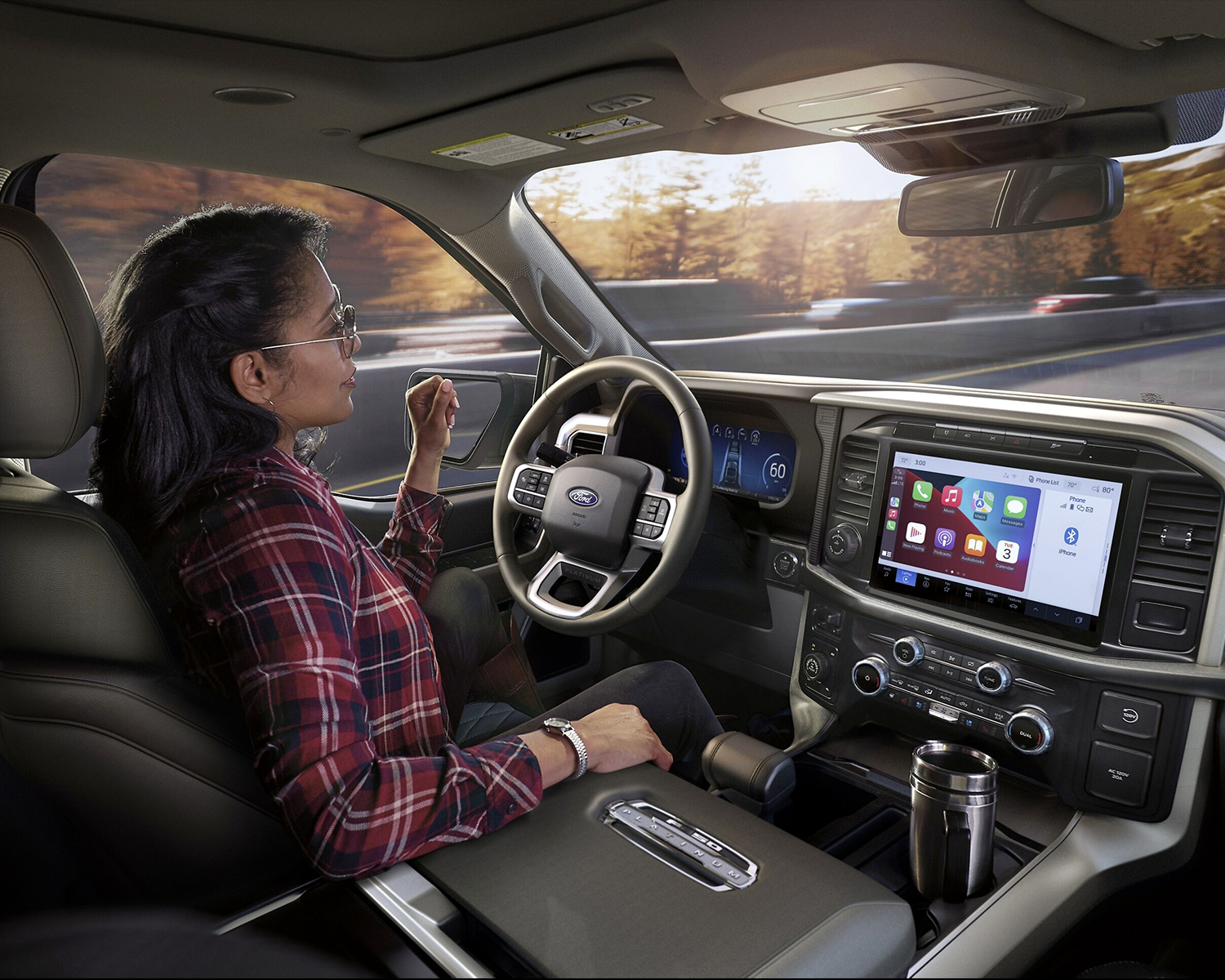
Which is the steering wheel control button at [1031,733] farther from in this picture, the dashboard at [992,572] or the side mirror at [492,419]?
the side mirror at [492,419]

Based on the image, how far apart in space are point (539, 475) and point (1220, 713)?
5.16ft

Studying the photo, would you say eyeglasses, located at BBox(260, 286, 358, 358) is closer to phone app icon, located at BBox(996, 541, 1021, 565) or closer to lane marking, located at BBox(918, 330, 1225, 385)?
phone app icon, located at BBox(996, 541, 1021, 565)

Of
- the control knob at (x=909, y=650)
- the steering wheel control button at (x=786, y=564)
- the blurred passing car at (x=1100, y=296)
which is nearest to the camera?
the control knob at (x=909, y=650)

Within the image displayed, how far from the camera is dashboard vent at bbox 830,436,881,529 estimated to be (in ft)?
6.75

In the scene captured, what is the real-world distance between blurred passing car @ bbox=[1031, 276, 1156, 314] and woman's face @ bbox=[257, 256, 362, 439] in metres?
5.12

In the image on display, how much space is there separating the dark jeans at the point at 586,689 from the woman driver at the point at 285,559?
0.09 meters

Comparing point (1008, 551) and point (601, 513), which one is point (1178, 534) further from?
point (601, 513)

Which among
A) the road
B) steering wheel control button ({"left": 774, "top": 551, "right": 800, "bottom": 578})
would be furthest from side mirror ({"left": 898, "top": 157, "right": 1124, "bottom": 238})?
steering wheel control button ({"left": 774, "top": 551, "right": 800, "bottom": 578})

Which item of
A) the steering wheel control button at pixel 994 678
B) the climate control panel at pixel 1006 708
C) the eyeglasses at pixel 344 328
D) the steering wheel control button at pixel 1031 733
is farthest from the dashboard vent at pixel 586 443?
the steering wheel control button at pixel 1031 733

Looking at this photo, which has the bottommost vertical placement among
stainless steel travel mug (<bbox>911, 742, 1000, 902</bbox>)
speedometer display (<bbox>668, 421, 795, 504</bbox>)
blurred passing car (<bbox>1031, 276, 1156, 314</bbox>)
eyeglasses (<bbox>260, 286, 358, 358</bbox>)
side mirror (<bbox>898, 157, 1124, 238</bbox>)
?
stainless steel travel mug (<bbox>911, 742, 1000, 902</bbox>)

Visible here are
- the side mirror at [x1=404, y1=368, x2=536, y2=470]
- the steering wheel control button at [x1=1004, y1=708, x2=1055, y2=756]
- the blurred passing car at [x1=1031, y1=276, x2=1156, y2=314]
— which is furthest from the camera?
the blurred passing car at [x1=1031, y1=276, x2=1156, y2=314]

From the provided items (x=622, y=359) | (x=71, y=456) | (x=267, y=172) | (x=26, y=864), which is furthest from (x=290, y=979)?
(x=267, y=172)

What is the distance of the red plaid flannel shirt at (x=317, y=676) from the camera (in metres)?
1.17

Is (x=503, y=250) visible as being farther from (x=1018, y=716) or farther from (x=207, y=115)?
(x=1018, y=716)
